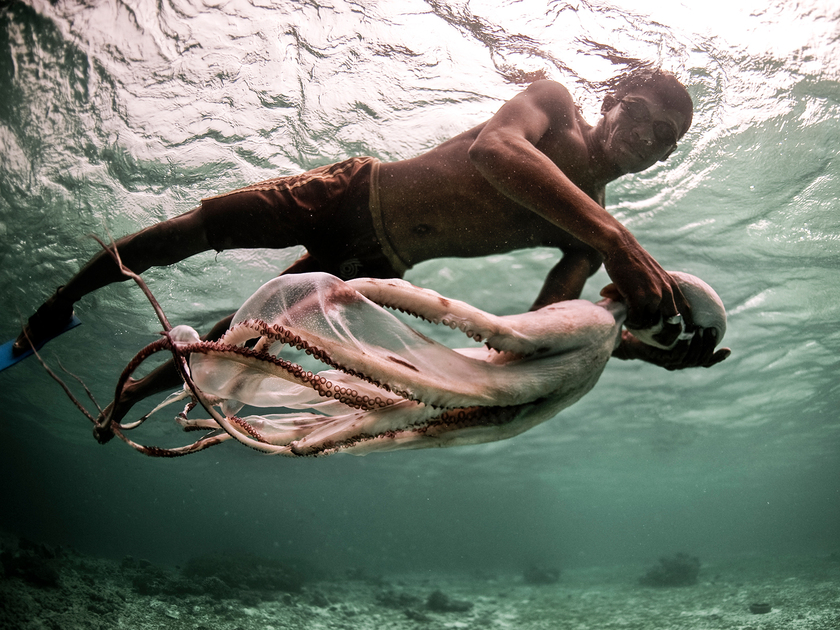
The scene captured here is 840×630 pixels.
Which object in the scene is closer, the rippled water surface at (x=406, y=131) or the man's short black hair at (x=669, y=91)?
Answer: the man's short black hair at (x=669, y=91)

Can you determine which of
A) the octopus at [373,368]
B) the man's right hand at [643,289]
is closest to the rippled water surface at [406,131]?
the man's right hand at [643,289]

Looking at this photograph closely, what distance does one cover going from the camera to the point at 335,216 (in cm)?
284

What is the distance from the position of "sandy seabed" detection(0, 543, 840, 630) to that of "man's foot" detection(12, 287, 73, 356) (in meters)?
12.6

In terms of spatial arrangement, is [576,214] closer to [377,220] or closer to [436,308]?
[436,308]

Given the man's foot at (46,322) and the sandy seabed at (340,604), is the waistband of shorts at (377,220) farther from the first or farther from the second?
the sandy seabed at (340,604)

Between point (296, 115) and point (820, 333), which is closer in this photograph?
point (296, 115)

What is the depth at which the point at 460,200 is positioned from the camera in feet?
8.93

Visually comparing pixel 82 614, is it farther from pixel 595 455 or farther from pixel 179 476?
pixel 179 476

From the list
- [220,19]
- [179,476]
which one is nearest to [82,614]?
[220,19]

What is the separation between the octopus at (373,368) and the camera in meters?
1.15

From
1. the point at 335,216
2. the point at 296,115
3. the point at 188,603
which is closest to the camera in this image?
the point at 335,216

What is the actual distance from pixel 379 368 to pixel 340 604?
2524 cm

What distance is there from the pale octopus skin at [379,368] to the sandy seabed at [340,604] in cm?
1481

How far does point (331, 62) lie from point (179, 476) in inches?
2402
